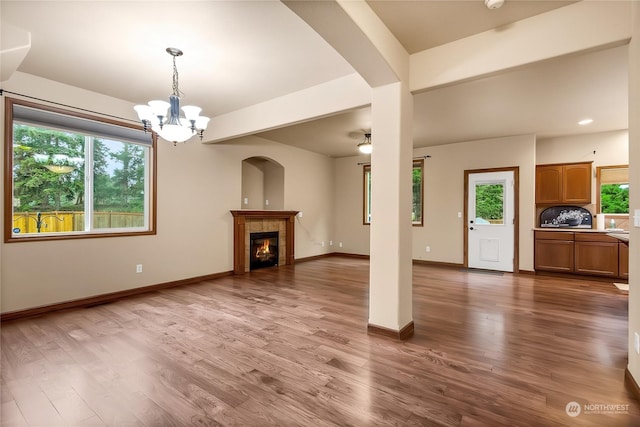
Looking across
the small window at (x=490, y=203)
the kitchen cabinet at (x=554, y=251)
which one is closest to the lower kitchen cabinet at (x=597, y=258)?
the kitchen cabinet at (x=554, y=251)

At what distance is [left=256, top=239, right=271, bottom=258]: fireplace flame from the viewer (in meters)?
6.16

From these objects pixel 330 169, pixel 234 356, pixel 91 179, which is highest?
pixel 330 169

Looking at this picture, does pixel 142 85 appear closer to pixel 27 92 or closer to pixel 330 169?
pixel 27 92

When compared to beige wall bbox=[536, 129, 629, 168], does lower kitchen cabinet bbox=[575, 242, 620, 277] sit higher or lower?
lower

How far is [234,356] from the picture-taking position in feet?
7.79

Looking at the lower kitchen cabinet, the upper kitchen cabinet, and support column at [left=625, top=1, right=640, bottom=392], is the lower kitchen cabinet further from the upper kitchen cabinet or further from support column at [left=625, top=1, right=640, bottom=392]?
support column at [left=625, top=1, right=640, bottom=392]

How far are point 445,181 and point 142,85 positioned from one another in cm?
585

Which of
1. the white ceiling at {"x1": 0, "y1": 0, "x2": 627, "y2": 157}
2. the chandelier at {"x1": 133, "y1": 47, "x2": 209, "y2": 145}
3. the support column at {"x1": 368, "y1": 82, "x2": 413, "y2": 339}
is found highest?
the white ceiling at {"x1": 0, "y1": 0, "x2": 627, "y2": 157}

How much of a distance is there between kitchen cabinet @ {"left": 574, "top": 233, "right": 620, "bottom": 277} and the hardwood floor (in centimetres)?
144

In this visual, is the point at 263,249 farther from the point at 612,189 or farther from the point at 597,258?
the point at 612,189

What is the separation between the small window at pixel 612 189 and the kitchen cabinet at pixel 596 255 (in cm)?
91

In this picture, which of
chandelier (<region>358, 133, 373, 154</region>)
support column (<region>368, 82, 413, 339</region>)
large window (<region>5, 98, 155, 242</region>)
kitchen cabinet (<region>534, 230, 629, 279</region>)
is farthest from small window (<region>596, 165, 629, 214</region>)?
large window (<region>5, 98, 155, 242</region>)

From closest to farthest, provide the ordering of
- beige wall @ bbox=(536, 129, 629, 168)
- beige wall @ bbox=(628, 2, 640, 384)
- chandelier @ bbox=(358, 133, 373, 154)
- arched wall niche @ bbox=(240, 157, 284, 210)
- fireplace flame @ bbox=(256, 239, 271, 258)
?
1. beige wall @ bbox=(628, 2, 640, 384)
2. chandelier @ bbox=(358, 133, 373, 154)
3. beige wall @ bbox=(536, 129, 629, 168)
4. fireplace flame @ bbox=(256, 239, 271, 258)
5. arched wall niche @ bbox=(240, 157, 284, 210)

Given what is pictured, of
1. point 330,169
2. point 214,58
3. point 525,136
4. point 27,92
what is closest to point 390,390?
point 214,58
